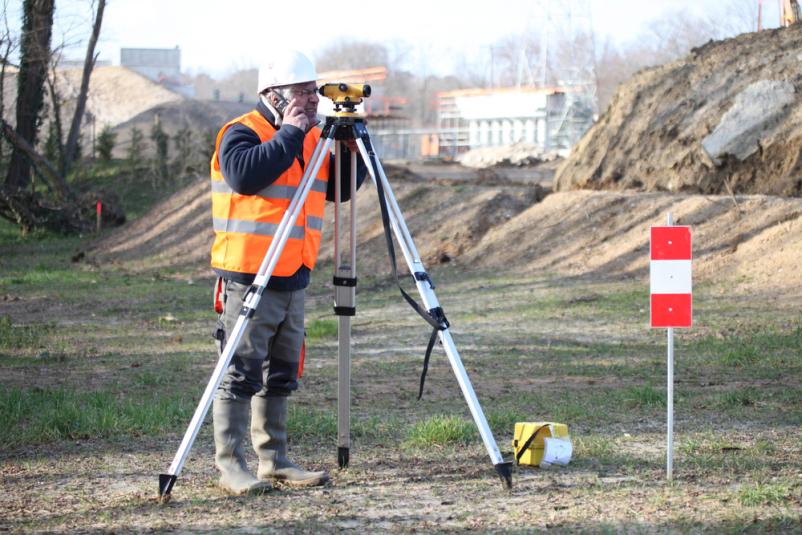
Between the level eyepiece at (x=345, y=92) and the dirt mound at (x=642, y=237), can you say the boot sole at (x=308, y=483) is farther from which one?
the dirt mound at (x=642, y=237)

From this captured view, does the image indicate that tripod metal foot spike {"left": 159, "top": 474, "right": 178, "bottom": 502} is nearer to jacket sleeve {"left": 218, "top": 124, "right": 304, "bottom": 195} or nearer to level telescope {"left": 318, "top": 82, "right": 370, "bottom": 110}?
jacket sleeve {"left": 218, "top": 124, "right": 304, "bottom": 195}

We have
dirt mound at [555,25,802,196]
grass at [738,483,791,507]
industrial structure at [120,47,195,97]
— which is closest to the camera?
grass at [738,483,791,507]

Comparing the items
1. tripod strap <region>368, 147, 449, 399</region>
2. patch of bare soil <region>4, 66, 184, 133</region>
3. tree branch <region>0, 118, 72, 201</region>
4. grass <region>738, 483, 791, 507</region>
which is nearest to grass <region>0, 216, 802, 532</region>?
grass <region>738, 483, 791, 507</region>

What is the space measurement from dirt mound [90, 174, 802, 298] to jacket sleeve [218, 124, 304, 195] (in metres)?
10.4

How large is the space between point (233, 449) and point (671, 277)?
2.48m

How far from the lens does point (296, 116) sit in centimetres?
589

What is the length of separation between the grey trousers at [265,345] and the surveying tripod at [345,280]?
0.40 feet

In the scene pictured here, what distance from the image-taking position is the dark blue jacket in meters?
5.76

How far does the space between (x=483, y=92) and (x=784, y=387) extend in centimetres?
6080

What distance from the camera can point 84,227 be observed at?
3322 centimetres

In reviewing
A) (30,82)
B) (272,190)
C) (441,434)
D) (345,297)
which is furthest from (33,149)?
(272,190)

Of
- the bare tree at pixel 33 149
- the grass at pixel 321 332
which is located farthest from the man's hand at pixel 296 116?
the bare tree at pixel 33 149

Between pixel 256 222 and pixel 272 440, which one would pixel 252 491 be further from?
pixel 256 222

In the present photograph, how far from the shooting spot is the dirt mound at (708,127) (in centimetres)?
1917
